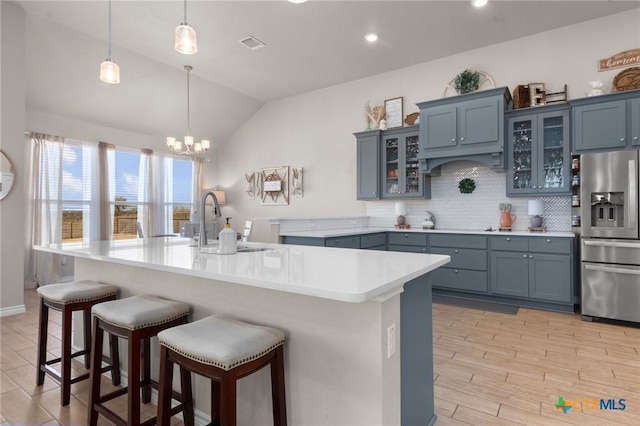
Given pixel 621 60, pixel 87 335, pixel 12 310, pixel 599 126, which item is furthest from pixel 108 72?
pixel 621 60

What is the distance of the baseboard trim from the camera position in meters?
3.76

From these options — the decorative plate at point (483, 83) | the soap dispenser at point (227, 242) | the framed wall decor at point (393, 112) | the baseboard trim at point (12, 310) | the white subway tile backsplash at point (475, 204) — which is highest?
the decorative plate at point (483, 83)

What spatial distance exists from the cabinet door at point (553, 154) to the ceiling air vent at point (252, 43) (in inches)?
146

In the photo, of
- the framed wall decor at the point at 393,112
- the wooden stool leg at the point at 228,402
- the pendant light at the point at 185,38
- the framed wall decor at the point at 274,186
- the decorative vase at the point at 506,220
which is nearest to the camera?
the wooden stool leg at the point at 228,402

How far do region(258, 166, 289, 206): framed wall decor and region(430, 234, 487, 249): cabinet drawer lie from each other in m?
3.25

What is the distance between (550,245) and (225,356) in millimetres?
3957

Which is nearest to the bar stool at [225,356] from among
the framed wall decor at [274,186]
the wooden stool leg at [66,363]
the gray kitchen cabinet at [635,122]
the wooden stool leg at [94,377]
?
the wooden stool leg at [94,377]

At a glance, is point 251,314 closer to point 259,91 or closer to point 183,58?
point 183,58

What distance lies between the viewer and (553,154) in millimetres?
4117

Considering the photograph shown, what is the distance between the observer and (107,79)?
2.59 meters

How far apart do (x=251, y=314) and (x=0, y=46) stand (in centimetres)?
433

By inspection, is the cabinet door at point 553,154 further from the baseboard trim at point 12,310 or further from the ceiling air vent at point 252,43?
the baseboard trim at point 12,310

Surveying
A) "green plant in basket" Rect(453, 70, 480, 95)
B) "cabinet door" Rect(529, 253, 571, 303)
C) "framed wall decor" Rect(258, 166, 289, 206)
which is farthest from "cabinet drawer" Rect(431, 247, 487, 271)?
"framed wall decor" Rect(258, 166, 289, 206)

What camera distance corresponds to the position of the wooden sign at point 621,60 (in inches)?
155
